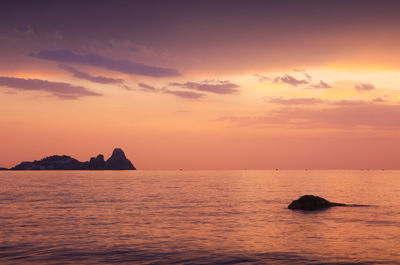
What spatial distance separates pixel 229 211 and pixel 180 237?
2090 cm

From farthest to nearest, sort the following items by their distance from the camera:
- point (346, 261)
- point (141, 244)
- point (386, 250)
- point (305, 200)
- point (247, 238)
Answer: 1. point (305, 200)
2. point (247, 238)
3. point (141, 244)
4. point (386, 250)
5. point (346, 261)

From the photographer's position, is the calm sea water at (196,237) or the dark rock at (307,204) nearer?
the calm sea water at (196,237)

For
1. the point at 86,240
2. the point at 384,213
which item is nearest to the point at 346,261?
the point at 86,240

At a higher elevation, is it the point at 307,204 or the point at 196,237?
the point at 307,204

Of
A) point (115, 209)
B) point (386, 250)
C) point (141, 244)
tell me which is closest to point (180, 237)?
point (141, 244)

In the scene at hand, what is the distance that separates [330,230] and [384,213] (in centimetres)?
1982

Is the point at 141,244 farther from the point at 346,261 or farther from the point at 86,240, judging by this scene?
the point at 346,261

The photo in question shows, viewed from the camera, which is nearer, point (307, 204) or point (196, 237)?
point (196, 237)

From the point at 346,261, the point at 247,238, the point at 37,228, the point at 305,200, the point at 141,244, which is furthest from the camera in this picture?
the point at 305,200

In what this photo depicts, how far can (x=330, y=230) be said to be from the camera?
35.8 metres

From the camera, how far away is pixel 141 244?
28.5m

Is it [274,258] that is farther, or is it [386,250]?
[386,250]

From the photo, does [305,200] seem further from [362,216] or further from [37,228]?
[37,228]

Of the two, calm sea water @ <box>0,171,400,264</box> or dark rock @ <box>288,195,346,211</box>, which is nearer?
calm sea water @ <box>0,171,400,264</box>
